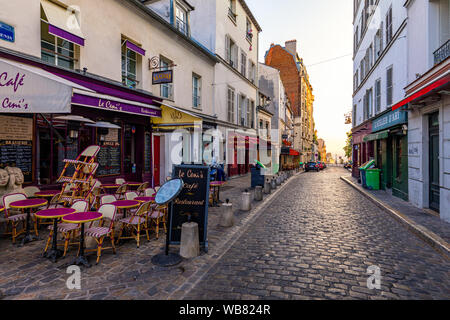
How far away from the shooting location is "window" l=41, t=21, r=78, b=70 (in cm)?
705

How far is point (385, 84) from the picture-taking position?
12625mm

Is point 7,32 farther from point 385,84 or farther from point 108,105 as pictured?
point 385,84

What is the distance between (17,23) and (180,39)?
287 inches

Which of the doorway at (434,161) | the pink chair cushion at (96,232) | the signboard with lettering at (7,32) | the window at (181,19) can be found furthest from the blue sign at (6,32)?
the doorway at (434,161)

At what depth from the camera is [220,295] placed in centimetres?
334

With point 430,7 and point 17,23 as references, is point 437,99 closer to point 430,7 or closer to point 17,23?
point 430,7

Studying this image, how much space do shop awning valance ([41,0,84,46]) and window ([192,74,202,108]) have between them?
22.7ft

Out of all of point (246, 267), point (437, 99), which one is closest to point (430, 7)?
point (437, 99)

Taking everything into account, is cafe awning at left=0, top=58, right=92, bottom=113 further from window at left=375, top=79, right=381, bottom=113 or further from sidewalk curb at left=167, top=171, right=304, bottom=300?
window at left=375, top=79, right=381, bottom=113

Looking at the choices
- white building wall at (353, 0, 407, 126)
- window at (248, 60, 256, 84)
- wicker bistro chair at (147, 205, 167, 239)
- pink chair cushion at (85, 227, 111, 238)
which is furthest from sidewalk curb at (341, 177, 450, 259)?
window at (248, 60, 256, 84)

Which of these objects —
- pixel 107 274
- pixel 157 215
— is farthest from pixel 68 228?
pixel 157 215

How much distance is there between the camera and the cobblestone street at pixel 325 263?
11.2 feet

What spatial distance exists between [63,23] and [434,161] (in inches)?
482

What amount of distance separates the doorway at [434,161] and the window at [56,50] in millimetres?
11638
